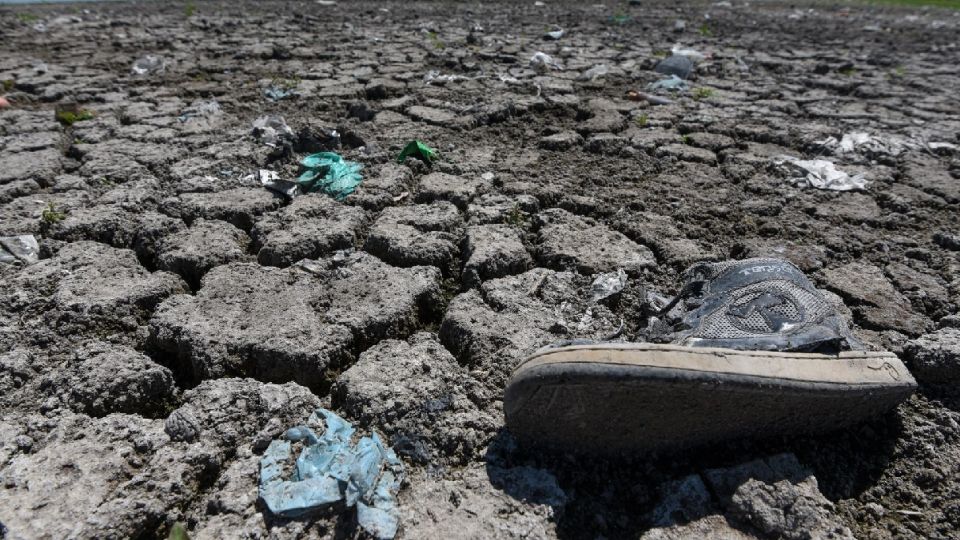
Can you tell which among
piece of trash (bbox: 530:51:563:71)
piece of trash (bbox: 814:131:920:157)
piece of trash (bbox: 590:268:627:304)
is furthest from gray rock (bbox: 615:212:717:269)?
piece of trash (bbox: 530:51:563:71)

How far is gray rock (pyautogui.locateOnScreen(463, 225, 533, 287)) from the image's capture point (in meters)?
2.00

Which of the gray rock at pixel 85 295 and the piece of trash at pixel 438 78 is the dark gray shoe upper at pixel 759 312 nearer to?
the gray rock at pixel 85 295

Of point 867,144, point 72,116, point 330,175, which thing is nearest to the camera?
point 330,175

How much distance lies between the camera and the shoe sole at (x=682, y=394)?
1097 mm

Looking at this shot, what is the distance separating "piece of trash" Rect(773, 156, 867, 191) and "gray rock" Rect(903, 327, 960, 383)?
48.3 inches

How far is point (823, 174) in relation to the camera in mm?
2812

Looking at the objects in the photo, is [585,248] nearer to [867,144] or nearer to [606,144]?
[606,144]

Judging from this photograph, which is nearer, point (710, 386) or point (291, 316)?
point (710, 386)

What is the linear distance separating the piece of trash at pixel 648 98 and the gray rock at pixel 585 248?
194 centimetres

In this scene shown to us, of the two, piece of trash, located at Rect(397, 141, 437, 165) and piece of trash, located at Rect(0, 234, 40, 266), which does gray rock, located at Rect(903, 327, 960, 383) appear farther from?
piece of trash, located at Rect(0, 234, 40, 266)

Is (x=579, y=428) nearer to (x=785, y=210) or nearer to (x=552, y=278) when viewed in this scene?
(x=552, y=278)

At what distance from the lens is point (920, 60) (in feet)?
19.4

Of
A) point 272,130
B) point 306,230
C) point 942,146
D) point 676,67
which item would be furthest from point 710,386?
point 676,67

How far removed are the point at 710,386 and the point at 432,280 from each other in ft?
3.41
